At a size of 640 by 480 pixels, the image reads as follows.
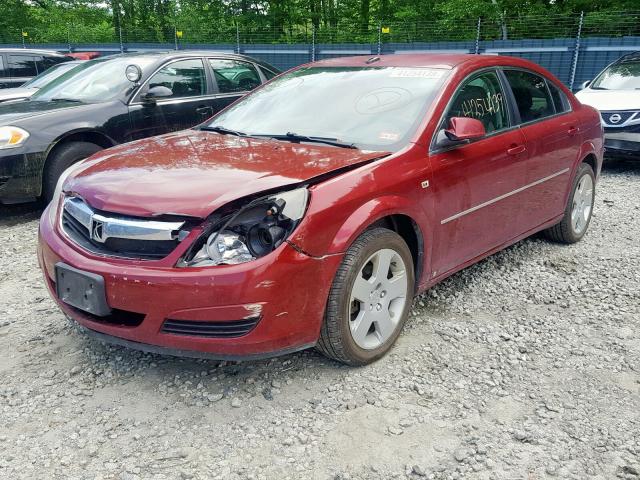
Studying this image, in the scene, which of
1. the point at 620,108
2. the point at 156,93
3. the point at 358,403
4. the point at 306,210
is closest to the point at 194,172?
the point at 306,210

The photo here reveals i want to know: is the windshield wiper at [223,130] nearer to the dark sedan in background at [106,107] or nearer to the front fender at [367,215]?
the front fender at [367,215]

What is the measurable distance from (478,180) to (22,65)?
955 cm

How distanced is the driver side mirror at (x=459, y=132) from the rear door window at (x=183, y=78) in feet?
13.3

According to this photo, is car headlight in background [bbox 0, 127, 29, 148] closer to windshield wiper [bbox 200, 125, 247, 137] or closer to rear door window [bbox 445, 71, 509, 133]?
windshield wiper [bbox 200, 125, 247, 137]

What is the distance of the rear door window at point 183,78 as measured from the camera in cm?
646

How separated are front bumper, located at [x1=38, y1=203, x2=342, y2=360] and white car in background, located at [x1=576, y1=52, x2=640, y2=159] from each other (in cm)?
631

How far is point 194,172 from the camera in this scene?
2834 millimetres

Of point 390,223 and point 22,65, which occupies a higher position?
point 22,65

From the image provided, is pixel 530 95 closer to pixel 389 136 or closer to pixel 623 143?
pixel 389 136

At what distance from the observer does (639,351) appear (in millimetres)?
3230

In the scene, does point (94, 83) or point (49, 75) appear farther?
point (49, 75)

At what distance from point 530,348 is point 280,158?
176cm

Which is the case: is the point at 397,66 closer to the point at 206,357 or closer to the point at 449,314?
the point at 449,314

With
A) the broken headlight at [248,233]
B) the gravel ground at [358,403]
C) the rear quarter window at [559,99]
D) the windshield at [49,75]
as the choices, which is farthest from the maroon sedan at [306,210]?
the windshield at [49,75]
